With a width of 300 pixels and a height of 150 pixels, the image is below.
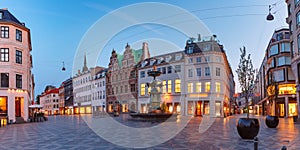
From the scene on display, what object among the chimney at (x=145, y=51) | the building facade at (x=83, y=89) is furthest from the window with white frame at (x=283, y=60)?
the building facade at (x=83, y=89)

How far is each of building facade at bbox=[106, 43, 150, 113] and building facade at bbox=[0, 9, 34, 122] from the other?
29152 mm

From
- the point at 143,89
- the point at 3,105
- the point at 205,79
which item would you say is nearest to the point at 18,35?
the point at 3,105

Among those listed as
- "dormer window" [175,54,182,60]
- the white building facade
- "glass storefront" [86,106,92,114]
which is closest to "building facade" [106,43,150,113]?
"glass storefront" [86,106,92,114]

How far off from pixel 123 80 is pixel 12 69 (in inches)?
1342

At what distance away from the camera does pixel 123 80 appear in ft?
204

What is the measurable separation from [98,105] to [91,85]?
25.8 ft

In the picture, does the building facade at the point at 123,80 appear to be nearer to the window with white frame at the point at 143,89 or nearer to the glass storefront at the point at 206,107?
the window with white frame at the point at 143,89

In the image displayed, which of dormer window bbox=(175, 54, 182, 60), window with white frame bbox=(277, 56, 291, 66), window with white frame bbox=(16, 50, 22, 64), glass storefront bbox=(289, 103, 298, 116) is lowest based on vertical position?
glass storefront bbox=(289, 103, 298, 116)

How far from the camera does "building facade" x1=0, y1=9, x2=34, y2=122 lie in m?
28.8

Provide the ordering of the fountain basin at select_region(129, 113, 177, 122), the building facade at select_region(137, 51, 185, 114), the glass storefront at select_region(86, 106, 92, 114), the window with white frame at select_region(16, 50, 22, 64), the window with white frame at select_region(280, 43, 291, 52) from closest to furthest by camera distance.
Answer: the fountain basin at select_region(129, 113, 177, 122)
the window with white frame at select_region(16, 50, 22, 64)
the window with white frame at select_region(280, 43, 291, 52)
the building facade at select_region(137, 51, 185, 114)
the glass storefront at select_region(86, 106, 92, 114)

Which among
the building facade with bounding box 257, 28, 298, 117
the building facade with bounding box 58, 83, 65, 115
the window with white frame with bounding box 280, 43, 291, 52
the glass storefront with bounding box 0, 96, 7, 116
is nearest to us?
the glass storefront with bounding box 0, 96, 7, 116

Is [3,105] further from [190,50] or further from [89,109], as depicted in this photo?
[89,109]

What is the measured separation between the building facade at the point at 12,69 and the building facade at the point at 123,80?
1148 inches

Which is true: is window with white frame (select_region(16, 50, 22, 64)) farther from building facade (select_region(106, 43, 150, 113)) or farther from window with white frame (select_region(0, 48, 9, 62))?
building facade (select_region(106, 43, 150, 113))
